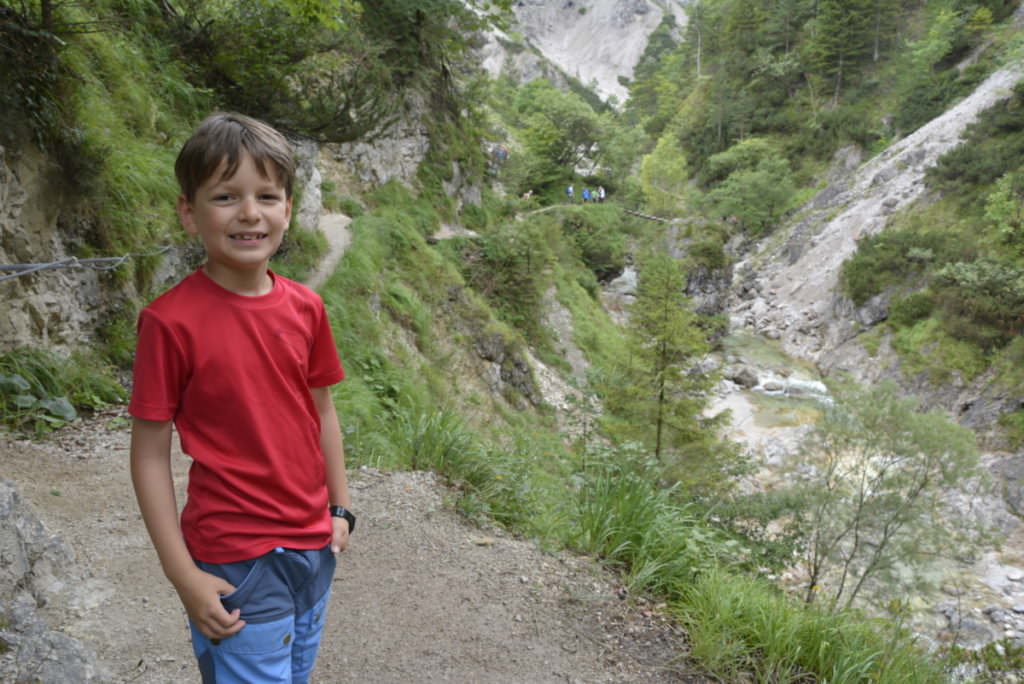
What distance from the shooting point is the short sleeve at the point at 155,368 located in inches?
51.1

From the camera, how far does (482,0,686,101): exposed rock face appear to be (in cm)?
10819

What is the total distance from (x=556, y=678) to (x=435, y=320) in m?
11.0

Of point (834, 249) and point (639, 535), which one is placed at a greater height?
point (834, 249)

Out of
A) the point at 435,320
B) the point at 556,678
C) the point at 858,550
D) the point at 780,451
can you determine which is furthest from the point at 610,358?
the point at 556,678

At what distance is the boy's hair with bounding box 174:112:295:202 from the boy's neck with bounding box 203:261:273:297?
18 centimetres

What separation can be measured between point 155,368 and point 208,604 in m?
0.54

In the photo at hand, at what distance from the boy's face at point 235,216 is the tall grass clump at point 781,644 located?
303 cm

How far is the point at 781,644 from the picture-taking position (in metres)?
3.15

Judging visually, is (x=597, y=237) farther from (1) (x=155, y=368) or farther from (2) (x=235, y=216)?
(1) (x=155, y=368)

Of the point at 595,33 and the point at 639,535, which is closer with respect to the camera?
the point at 639,535

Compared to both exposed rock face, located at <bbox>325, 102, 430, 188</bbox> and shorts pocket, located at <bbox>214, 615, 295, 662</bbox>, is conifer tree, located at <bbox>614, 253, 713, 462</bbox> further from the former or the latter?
shorts pocket, located at <bbox>214, 615, 295, 662</bbox>

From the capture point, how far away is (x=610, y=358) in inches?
789

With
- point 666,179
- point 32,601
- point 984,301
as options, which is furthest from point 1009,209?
point 32,601

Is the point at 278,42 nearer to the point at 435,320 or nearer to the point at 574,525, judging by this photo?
the point at 435,320
